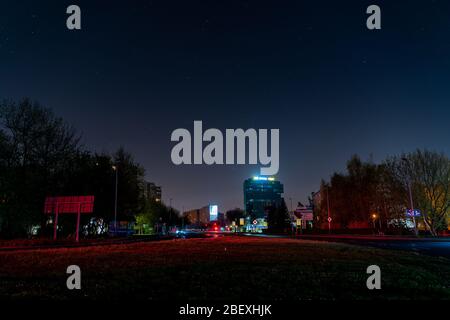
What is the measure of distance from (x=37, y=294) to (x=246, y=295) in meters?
4.26

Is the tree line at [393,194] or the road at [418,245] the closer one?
the road at [418,245]

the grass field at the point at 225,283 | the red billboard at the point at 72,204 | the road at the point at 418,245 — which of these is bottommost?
the road at the point at 418,245

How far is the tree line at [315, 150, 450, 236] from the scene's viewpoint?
184 ft

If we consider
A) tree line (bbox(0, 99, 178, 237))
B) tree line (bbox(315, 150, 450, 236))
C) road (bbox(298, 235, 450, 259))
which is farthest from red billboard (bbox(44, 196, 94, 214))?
tree line (bbox(315, 150, 450, 236))

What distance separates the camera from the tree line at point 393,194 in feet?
184

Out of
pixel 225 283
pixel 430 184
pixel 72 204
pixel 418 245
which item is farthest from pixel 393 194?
pixel 225 283

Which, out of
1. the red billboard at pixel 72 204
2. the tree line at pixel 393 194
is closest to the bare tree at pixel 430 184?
the tree line at pixel 393 194

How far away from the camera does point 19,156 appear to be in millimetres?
41969

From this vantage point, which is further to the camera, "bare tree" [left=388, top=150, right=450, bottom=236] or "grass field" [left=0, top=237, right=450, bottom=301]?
"bare tree" [left=388, top=150, right=450, bottom=236]

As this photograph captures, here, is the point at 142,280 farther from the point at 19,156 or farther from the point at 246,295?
the point at 19,156

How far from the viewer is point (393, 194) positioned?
199ft

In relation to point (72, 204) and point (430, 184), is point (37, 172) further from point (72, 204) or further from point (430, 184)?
point (430, 184)

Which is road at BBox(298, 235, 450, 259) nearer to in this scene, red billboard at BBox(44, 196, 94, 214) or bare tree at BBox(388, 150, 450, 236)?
bare tree at BBox(388, 150, 450, 236)

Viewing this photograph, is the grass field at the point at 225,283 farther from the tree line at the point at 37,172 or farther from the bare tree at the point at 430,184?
the bare tree at the point at 430,184
